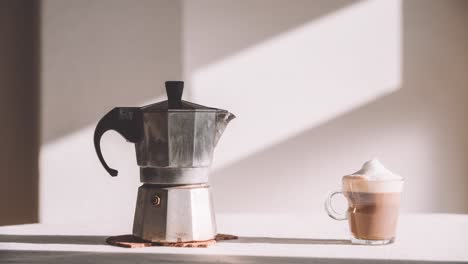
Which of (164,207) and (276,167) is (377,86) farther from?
(164,207)

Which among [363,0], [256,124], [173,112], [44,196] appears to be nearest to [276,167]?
[256,124]

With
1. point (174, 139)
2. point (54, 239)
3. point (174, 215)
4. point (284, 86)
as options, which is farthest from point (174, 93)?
point (284, 86)

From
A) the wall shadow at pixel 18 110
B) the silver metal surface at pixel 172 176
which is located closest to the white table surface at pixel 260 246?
the silver metal surface at pixel 172 176

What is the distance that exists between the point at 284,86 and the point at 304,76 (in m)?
0.08

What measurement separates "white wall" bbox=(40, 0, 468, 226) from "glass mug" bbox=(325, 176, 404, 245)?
1189 millimetres

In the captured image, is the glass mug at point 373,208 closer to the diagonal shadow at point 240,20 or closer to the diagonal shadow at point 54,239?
the diagonal shadow at point 54,239

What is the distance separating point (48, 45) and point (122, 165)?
49 cm

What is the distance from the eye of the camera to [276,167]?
7.46 feet

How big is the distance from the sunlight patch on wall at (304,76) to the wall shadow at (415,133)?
0.15 ft

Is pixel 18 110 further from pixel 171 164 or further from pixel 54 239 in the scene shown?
pixel 171 164

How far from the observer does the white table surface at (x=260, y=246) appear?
3.07 ft

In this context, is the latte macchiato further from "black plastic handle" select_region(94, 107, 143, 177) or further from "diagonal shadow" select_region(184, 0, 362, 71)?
"diagonal shadow" select_region(184, 0, 362, 71)

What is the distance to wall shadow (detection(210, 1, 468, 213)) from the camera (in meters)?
2.23

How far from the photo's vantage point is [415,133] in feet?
7.36
